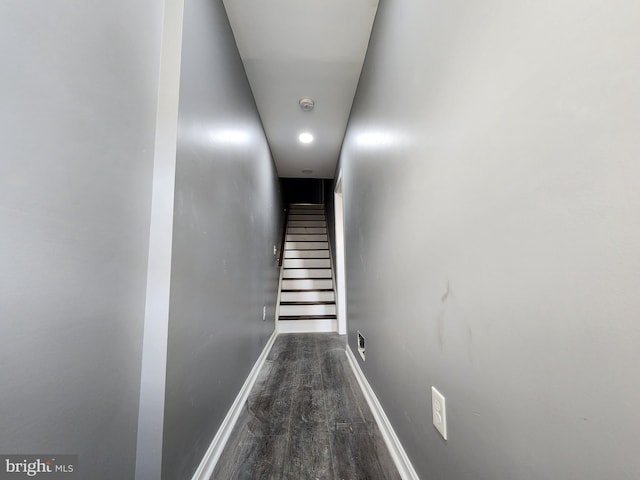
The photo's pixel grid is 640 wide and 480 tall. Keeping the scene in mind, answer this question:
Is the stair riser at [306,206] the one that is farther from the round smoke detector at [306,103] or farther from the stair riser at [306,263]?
the round smoke detector at [306,103]

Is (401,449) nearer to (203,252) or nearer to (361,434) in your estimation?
(361,434)

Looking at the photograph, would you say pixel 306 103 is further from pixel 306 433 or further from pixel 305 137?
pixel 306 433

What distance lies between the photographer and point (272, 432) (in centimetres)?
135

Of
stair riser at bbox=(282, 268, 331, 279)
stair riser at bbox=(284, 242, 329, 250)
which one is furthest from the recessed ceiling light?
stair riser at bbox=(284, 242, 329, 250)

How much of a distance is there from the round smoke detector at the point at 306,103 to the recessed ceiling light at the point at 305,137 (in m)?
0.47

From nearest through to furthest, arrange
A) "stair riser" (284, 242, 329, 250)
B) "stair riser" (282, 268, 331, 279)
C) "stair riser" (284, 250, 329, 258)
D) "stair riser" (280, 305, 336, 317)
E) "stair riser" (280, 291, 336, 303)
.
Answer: "stair riser" (280, 305, 336, 317) → "stair riser" (280, 291, 336, 303) → "stair riser" (282, 268, 331, 279) → "stair riser" (284, 250, 329, 258) → "stair riser" (284, 242, 329, 250)

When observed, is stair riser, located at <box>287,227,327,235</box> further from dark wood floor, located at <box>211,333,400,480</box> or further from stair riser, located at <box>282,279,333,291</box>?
dark wood floor, located at <box>211,333,400,480</box>

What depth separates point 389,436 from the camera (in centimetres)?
126

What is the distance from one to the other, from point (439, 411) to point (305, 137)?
2844 millimetres

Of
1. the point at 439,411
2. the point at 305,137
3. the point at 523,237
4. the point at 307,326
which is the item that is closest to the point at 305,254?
the point at 307,326

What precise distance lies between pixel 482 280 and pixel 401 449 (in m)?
0.99

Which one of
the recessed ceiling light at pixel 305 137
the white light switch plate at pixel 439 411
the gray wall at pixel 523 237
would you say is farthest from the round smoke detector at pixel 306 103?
the white light switch plate at pixel 439 411

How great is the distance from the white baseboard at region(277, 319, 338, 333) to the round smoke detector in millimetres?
2592

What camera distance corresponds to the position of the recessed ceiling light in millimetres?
2897
